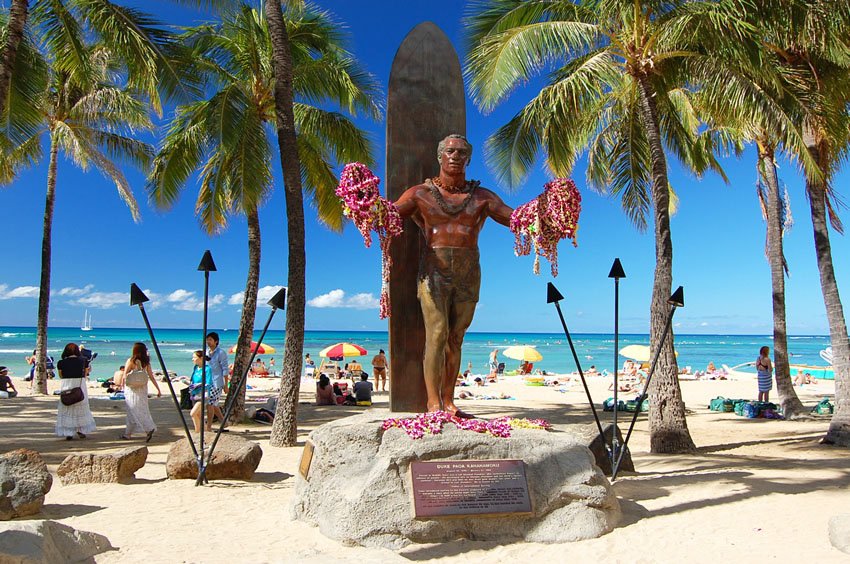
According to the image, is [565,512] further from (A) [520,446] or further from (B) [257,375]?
(B) [257,375]

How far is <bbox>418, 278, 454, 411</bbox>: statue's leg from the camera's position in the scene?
573 centimetres

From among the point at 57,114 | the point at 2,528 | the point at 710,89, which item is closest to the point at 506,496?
the point at 2,528

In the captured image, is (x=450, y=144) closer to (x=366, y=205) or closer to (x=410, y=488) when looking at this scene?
(x=366, y=205)

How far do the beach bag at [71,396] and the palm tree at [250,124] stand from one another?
263cm

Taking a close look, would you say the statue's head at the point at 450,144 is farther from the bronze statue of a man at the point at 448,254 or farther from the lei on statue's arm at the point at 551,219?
the lei on statue's arm at the point at 551,219

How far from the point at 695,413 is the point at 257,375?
69.6 feet

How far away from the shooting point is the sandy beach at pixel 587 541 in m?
4.73

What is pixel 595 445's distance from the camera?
7754 mm

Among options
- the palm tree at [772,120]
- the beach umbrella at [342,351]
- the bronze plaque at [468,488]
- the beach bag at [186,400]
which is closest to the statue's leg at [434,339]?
the bronze plaque at [468,488]

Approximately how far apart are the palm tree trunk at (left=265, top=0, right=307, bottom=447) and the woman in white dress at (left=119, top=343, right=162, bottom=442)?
2.33 meters

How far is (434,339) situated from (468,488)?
135 cm

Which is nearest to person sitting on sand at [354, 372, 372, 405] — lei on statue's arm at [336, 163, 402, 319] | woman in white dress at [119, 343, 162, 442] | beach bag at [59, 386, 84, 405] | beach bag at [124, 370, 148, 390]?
woman in white dress at [119, 343, 162, 442]

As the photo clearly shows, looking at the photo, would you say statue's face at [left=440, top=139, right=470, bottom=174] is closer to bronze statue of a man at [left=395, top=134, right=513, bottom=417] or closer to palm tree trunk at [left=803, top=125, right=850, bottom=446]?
bronze statue of a man at [left=395, top=134, right=513, bottom=417]

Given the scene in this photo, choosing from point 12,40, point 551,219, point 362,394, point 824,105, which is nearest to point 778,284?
point 824,105
